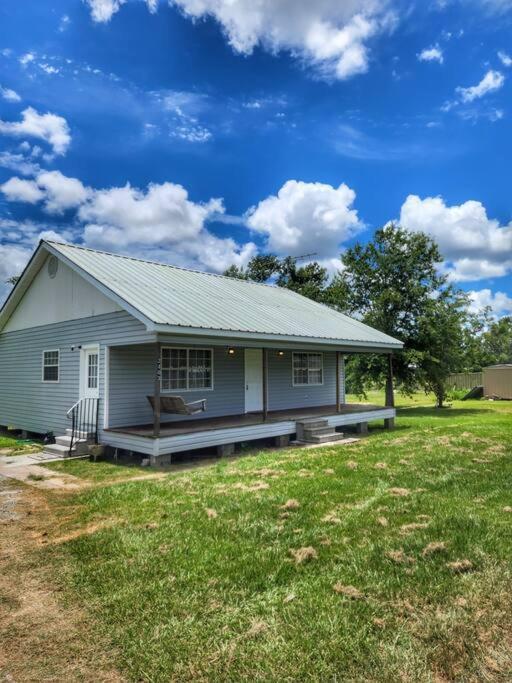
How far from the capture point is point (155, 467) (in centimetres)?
874

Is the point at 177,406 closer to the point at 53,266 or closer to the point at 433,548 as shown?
the point at 53,266

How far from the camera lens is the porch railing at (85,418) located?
33.3 feet

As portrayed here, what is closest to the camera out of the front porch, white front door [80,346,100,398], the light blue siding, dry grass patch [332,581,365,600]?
dry grass patch [332,581,365,600]

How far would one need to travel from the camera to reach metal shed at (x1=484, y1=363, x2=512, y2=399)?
1102 inches

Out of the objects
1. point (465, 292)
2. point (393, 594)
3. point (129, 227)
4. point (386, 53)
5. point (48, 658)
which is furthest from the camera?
point (129, 227)

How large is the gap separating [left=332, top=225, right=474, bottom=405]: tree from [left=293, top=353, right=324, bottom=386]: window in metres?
6.33

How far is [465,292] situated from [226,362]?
15509mm

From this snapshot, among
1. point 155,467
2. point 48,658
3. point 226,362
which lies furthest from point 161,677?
point 226,362

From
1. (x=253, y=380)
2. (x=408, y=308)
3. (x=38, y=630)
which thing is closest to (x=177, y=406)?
(x=253, y=380)

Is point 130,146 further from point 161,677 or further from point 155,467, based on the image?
point 161,677

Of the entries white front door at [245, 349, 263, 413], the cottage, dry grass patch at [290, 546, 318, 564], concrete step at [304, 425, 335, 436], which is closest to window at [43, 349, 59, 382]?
the cottage

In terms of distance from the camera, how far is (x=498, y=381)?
28.3 meters

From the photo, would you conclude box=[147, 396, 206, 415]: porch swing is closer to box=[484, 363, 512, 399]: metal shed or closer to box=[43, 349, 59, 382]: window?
box=[43, 349, 59, 382]: window

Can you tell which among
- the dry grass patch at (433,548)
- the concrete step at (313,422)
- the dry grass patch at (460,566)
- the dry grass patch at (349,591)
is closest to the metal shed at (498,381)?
the concrete step at (313,422)
